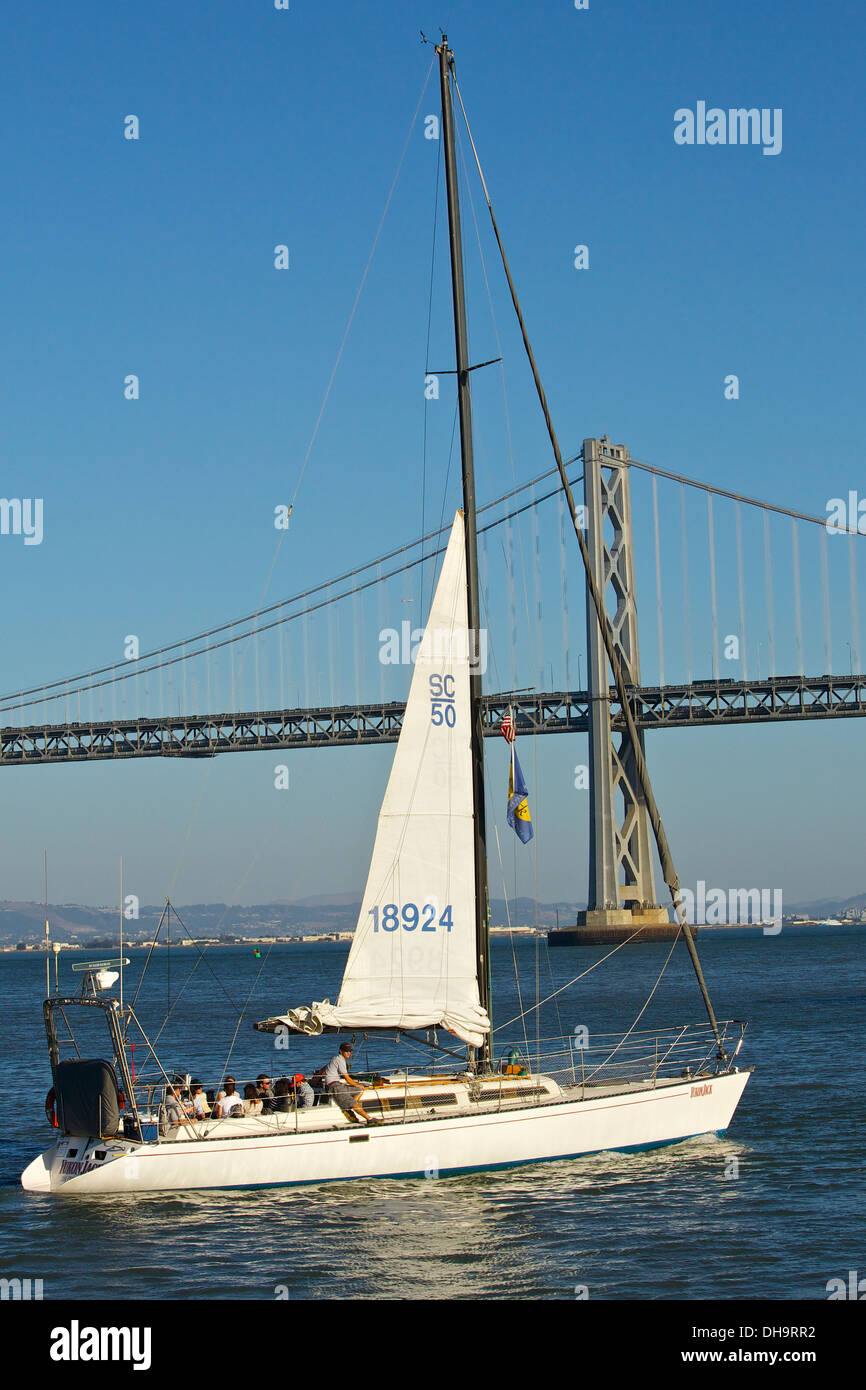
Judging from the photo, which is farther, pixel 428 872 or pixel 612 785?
pixel 612 785

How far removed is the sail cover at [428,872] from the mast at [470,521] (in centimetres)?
11

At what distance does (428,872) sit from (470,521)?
12.5 ft

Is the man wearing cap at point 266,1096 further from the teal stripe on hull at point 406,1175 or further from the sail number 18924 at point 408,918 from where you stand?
the sail number 18924 at point 408,918

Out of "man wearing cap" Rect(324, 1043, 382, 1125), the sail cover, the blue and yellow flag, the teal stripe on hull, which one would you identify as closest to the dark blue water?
the teal stripe on hull

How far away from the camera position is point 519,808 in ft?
53.8

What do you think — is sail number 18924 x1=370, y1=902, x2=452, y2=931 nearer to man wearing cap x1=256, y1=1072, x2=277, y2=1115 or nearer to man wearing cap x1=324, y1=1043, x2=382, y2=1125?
man wearing cap x1=324, y1=1043, x2=382, y2=1125

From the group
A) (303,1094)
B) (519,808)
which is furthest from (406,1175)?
(519,808)

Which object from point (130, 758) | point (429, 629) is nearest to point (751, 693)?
point (130, 758)

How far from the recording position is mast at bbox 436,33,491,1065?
15930mm

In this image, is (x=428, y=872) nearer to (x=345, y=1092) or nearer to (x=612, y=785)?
(x=345, y=1092)

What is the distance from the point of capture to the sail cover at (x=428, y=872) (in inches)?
611
